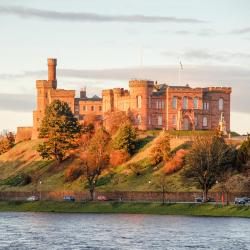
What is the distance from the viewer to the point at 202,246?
90625mm

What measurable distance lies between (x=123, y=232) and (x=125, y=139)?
3090 inches

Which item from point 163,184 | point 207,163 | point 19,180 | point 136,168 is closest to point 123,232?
point 207,163

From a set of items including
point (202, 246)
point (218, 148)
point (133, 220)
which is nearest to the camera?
point (202, 246)

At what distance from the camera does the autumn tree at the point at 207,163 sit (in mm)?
Result: 137250

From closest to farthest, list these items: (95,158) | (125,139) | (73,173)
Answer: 1. (95,158)
2. (73,173)
3. (125,139)

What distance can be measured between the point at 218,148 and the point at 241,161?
29.2 feet

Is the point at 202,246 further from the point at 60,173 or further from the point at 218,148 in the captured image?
the point at 60,173

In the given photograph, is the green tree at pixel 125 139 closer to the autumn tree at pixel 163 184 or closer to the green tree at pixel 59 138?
the green tree at pixel 59 138

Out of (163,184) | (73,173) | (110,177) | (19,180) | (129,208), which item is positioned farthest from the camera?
(19,180)

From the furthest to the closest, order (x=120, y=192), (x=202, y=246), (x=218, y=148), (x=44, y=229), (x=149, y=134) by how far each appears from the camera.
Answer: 1. (x=149, y=134)
2. (x=120, y=192)
3. (x=218, y=148)
4. (x=44, y=229)
5. (x=202, y=246)

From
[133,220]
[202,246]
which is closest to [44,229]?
[133,220]

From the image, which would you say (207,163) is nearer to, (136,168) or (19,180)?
(136,168)

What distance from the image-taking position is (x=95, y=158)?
165m

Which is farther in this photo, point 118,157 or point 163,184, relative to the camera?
point 118,157
